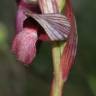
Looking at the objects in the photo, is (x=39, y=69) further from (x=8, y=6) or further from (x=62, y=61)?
(x=62, y=61)

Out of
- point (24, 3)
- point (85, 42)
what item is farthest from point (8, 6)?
point (24, 3)

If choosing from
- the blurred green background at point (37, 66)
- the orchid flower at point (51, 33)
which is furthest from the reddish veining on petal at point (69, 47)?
the blurred green background at point (37, 66)

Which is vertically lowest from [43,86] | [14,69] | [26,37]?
[43,86]

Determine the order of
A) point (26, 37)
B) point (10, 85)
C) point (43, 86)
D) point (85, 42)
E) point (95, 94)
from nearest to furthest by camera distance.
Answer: point (26, 37) < point (95, 94) < point (85, 42) < point (10, 85) < point (43, 86)

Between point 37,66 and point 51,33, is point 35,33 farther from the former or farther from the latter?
point 37,66

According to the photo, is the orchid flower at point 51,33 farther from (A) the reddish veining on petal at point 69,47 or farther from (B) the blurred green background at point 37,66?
(B) the blurred green background at point 37,66

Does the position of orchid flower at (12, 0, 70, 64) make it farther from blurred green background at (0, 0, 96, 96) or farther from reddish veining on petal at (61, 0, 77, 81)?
blurred green background at (0, 0, 96, 96)

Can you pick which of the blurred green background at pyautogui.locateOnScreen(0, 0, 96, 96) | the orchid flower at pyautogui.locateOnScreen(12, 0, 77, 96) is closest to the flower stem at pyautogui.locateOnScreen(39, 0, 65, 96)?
the orchid flower at pyautogui.locateOnScreen(12, 0, 77, 96)
